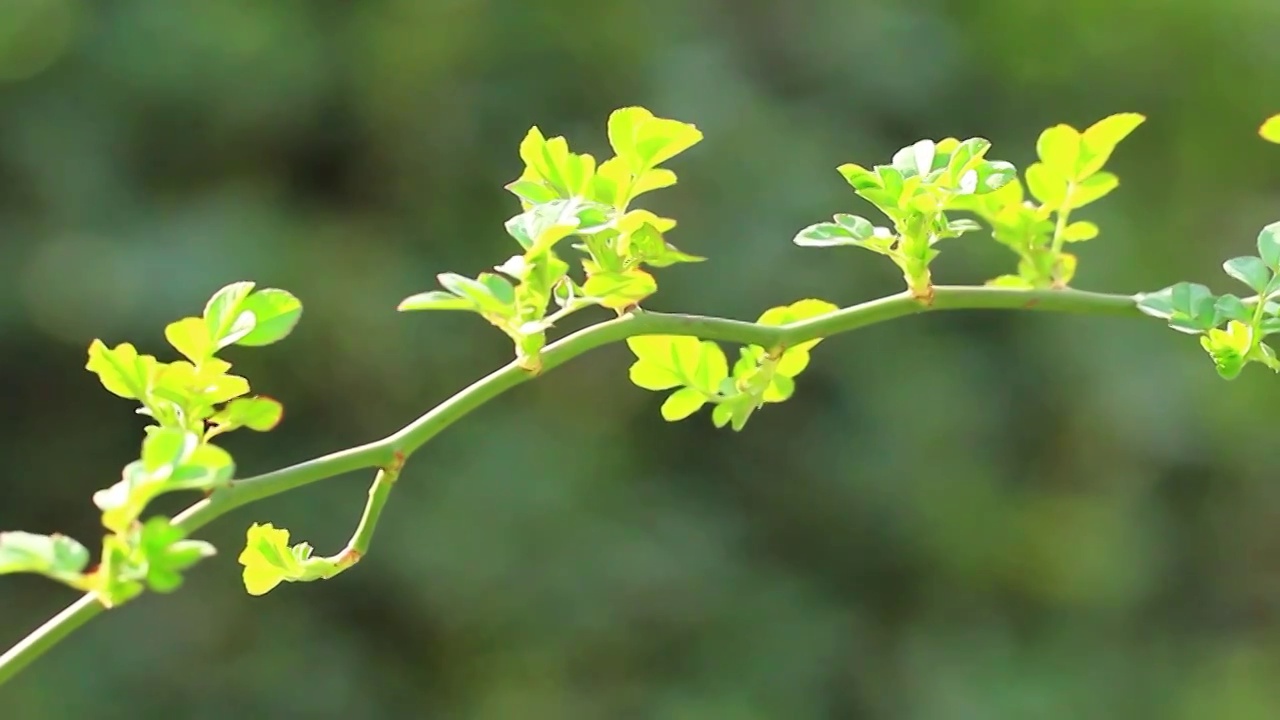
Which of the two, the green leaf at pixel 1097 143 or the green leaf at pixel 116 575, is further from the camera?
the green leaf at pixel 1097 143

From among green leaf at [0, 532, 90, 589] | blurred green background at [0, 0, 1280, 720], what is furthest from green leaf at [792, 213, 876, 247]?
blurred green background at [0, 0, 1280, 720]

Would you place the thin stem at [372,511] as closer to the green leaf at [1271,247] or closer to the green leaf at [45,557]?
the green leaf at [45,557]

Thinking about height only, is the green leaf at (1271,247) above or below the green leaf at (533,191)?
below

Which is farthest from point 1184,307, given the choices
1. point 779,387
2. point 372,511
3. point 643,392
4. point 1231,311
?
point 643,392

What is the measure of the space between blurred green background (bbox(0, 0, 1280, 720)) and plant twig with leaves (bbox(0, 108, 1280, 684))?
3.37 feet

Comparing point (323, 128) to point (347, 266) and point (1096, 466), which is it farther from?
point (1096, 466)

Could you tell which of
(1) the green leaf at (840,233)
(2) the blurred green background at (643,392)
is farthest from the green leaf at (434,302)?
(2) the blurred green background at (643,392)

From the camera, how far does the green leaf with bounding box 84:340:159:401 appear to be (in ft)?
1.10

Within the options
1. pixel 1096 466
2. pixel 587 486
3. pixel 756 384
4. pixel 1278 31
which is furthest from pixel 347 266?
pixel 1278 31

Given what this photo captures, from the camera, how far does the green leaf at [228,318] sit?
346 mm

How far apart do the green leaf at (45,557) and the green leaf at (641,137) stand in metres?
0.18

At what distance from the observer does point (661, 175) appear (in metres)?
0.38

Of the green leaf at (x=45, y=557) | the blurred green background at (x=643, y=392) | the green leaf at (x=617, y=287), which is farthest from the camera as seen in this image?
the blurred green background at (x=643, y=392)

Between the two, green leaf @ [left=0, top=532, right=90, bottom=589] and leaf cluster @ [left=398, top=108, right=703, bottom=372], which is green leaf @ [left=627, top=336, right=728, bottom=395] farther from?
green leaf @ [left=0, top=532, right=90, bottom=589]
